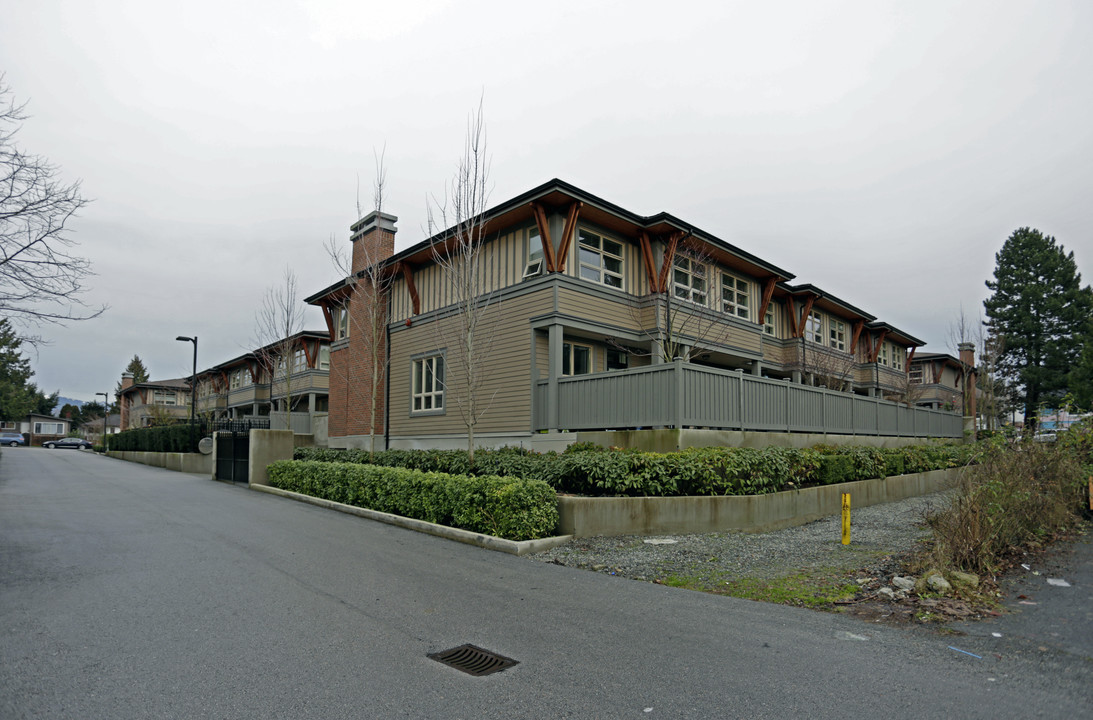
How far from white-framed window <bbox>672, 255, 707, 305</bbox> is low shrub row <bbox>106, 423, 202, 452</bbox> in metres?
23.0

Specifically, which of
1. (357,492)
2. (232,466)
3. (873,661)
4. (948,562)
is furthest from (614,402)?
(232,466)

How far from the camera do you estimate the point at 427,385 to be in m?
21.4

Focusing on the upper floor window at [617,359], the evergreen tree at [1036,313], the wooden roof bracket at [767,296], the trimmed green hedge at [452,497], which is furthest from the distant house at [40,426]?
the evergreen tree at [1036,313]

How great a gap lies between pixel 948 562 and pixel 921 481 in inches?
524

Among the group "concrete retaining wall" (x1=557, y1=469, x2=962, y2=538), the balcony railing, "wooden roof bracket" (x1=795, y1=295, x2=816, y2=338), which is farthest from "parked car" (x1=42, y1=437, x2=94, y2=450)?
"concrete retaining wall" (x1=557, y1=469, x2=962, y2=538)

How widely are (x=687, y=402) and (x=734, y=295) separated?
433 inches

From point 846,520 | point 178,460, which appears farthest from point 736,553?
point 178,460

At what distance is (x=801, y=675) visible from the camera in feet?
15.6

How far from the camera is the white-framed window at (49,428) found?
321 feet

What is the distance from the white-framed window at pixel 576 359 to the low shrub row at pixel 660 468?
4.51 metres

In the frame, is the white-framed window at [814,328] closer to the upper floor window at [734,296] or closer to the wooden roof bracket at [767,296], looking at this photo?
the wooden roof bracket at [767,296]

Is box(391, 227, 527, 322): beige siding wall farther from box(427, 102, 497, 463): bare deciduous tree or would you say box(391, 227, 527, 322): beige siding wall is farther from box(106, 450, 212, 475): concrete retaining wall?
box(106, 450, 212, 475): concrete retaining wall

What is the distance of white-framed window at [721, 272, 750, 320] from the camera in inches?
901

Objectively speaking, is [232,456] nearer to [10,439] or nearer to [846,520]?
[846,520]
